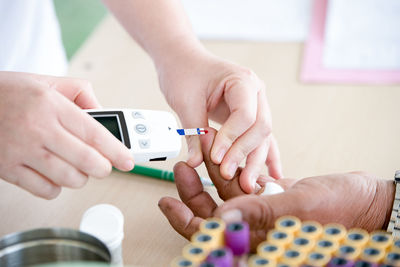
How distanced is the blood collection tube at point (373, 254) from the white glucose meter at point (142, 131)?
1.08 ft

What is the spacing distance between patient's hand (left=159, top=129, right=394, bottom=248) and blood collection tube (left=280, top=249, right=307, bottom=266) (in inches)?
3.9

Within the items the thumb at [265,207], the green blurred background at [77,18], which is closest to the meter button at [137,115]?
the thumb at [265,207]

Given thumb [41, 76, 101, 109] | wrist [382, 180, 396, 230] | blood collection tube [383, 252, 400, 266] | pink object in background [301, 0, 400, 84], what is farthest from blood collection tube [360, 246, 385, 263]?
pink object in background [301, 0, 400, 84]

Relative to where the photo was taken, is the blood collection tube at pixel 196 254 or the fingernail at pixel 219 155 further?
the fingernail at pixel 219 155

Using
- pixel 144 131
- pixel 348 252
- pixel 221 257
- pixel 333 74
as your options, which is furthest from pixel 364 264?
pixel 333 74

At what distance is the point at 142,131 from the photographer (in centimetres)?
71

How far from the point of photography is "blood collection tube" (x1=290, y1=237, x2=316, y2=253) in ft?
1.50

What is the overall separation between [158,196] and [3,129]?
0.80 ft

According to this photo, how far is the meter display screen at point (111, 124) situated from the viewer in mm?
684

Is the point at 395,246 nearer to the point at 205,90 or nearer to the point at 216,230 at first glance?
the point at 216,230

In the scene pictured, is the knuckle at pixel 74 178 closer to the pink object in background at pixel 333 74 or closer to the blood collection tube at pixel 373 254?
the blood collection tube at pixel 373 254

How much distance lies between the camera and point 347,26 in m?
1.17

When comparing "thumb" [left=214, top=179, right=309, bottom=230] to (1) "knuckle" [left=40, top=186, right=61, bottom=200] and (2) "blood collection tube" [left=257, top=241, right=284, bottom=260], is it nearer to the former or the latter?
(2) "blood collection tube" [left=257, top=241, right=284, bottom=260]

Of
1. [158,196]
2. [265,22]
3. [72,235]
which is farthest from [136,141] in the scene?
[265,22]
